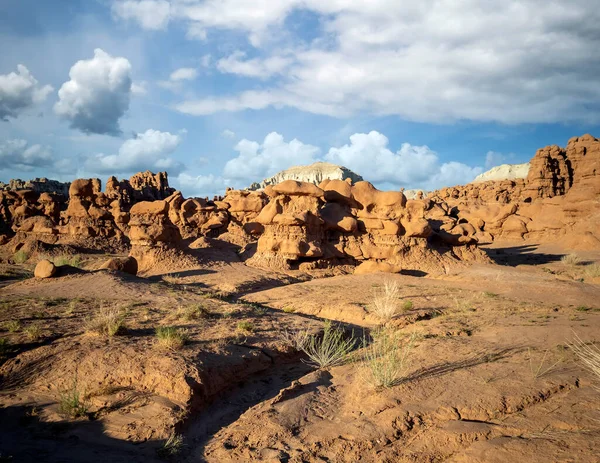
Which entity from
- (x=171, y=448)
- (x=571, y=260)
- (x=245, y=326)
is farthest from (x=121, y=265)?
(x=571, y=260)

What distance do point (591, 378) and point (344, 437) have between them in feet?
11.6

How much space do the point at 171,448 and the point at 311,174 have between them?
11248cm

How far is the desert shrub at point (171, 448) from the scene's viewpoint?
4.24 meters

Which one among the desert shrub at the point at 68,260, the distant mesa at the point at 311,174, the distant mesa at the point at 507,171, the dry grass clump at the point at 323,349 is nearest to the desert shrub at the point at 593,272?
the dry grass clump at the point at 323,349

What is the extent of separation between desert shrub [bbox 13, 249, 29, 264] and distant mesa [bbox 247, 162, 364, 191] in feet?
283

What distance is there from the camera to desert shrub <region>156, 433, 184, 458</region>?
4236 millimetres

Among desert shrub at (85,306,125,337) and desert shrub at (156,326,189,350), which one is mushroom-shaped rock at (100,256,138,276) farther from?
desert shrub at (156,326,189,350)

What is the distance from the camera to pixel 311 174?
11506 centimetres

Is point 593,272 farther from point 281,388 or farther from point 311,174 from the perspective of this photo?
point 311,174

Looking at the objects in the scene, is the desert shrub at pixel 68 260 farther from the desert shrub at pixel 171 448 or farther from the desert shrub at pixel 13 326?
the desert shrub at pixel 171 448

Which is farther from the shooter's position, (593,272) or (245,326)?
(593,272)

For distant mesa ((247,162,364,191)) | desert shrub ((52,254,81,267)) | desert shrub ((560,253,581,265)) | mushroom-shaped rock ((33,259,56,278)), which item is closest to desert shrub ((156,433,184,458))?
mushroom-shaped rock ((33,259,56,278))

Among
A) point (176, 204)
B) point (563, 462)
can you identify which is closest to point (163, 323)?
point (563, 462)

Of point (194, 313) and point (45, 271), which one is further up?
point (45, 271)
